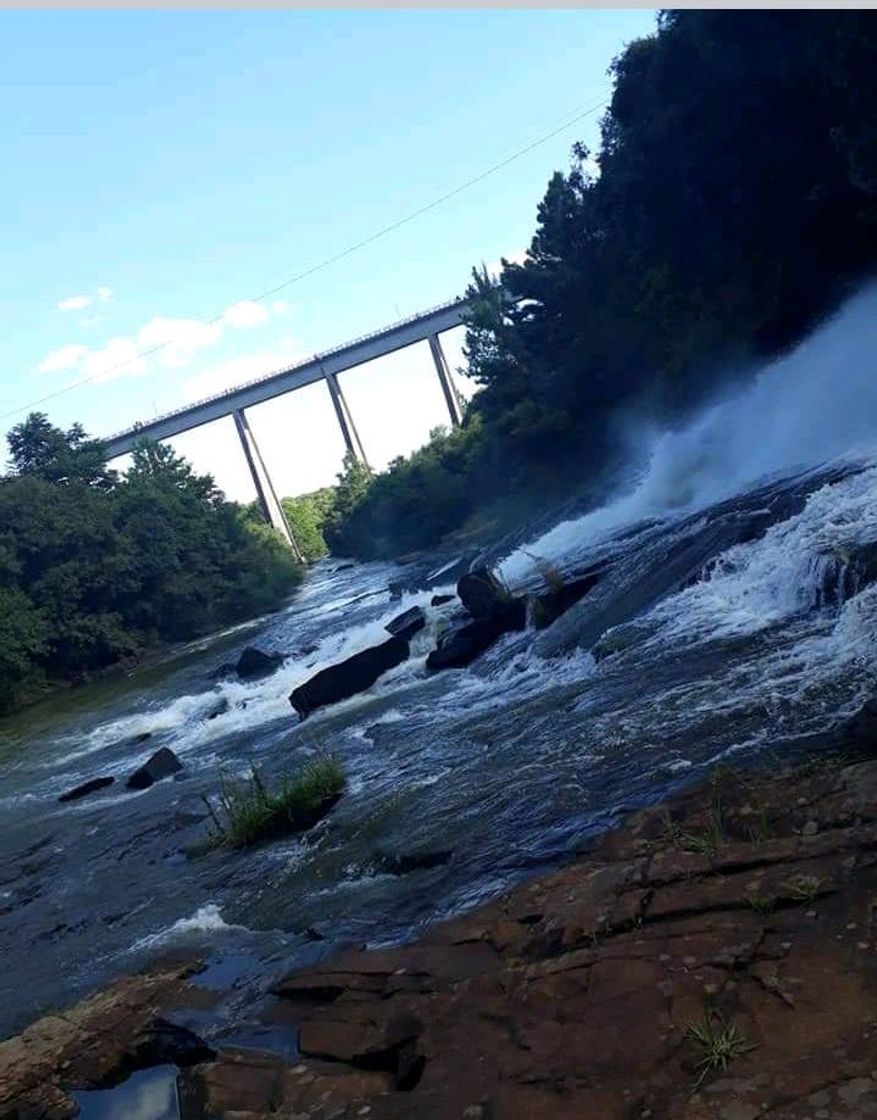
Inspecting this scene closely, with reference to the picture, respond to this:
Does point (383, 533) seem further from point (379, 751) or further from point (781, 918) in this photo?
point (781, 918)

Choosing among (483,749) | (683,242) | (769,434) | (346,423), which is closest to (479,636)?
(483,749)

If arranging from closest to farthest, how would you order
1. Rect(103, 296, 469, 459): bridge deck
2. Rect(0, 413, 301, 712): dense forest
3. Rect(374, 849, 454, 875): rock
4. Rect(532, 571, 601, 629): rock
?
1. Rect(374, 849, 454, 875): rock
2. Rect(532, 571, 601, 629): rock
3. Rect(0, 413, 301, 712): dense forest
4. Rect(103, 296, 469, 459): bridge deck

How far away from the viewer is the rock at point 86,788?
16.7 m

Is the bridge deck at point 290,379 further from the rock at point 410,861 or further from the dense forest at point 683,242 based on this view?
the rock at point 410,861

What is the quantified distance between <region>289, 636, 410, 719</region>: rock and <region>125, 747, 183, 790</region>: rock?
244 cm

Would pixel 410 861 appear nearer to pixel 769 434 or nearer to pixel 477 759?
pixel 477 759

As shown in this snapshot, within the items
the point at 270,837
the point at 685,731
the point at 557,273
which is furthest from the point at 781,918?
the point at 557,273

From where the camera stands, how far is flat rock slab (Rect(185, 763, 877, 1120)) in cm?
341

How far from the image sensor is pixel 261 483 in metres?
81.8

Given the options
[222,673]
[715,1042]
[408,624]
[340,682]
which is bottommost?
[222,673]

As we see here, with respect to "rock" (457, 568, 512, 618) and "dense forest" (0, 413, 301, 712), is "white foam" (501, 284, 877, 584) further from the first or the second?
"dense forest" (0, 413, 301, 712)

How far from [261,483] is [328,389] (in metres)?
11.4

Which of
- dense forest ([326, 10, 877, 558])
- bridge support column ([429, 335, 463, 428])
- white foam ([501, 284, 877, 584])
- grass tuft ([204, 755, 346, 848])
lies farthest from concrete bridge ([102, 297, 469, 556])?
grass tuft ([204, 755, 346, 848])

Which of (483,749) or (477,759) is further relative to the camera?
(483,749)
